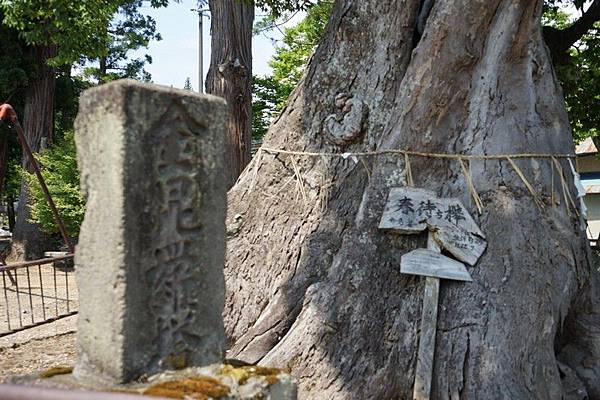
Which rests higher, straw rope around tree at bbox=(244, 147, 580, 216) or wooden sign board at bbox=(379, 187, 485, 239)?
straw rope around tree at bbox=(244, 147, 580, 216)

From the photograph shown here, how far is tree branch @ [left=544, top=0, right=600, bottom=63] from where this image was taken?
816 cm

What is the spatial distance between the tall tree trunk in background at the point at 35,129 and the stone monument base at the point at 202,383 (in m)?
13.3

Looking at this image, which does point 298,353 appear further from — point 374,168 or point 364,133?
point 364,133

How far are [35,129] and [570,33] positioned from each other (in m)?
12.4

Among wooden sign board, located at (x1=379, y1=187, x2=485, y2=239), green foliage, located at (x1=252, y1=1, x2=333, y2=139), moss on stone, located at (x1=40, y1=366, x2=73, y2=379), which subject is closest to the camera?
moss on stone, located at (x1=40, y1=366, x2=73, y2=379)

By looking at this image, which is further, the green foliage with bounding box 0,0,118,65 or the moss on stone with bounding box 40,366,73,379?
the green foliage with bounding box 0,0,118,65

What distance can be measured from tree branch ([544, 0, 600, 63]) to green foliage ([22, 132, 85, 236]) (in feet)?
30.7

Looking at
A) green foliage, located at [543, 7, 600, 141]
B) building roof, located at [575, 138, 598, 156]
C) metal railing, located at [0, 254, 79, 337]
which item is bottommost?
metal railing, located at [0, 254, 79, 337]

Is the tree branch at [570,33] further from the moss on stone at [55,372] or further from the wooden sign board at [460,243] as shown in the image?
the moss on stone at [55,372]

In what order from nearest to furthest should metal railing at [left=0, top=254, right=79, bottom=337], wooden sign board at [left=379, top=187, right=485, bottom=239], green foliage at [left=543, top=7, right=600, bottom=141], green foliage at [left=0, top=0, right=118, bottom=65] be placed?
1. wooden sign board at [left=379, top=187, right=485, bottom=239]
2. metal railing at [left=0, top=254, right=79, bottom=337]
3. green foliage at [left=0, top=0, right=118, bottom=65]
4. green foliage at [left=543, top=7, right=600, bottom=141]

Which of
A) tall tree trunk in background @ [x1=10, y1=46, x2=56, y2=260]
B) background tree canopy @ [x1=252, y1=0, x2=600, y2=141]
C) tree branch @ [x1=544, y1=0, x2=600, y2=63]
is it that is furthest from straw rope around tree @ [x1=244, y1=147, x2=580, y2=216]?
tall tree trunk in background @ [x1=10, y1=46, x2=56, y2=260]

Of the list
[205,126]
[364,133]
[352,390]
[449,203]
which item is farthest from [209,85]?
[205,126]

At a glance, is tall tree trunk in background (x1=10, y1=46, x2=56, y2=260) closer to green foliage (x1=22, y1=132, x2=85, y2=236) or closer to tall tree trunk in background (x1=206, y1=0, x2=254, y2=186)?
green foliage (x1=22, y1=132, x2=85, y2=236)

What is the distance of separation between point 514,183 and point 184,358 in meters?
3.27
